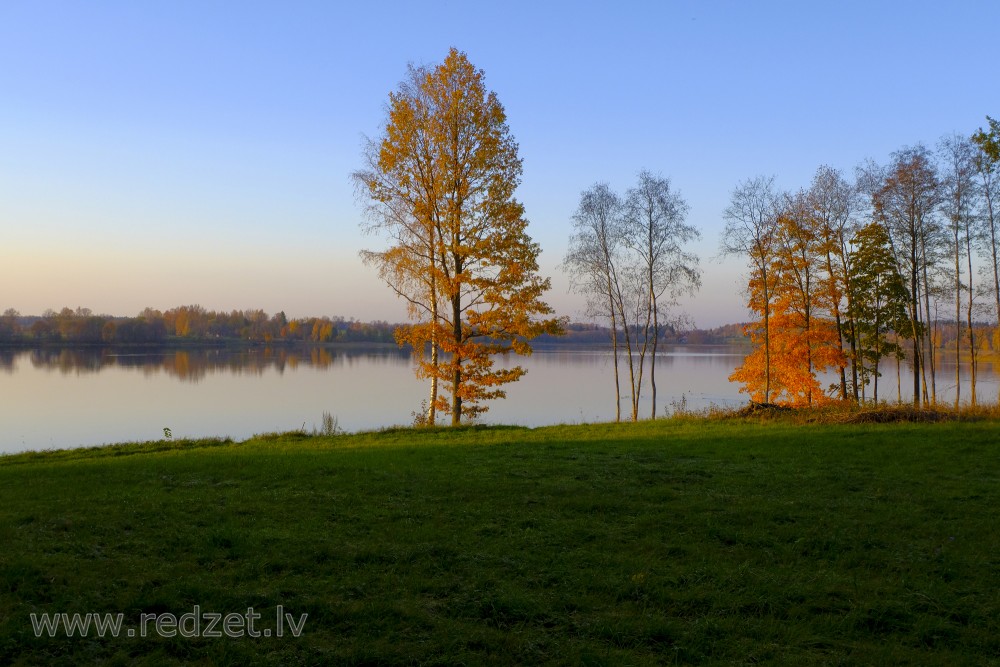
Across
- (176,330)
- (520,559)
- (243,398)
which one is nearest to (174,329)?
(176,330)

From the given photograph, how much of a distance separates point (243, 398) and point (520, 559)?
101 feet

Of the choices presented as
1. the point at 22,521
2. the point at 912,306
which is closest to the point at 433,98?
the point at 22,521

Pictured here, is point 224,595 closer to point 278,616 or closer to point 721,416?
point 278,616

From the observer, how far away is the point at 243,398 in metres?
33.0

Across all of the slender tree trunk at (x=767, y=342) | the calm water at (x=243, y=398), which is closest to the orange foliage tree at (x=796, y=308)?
the slender tree trunk at (x=767, y=342)

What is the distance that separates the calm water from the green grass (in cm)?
1362

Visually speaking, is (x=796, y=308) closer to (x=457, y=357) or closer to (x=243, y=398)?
(x=457, y=357)

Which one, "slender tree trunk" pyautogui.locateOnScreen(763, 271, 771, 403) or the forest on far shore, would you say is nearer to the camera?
"slender tree trunk" pyautogui.locateOnScreen(763, 271, 771, 403)

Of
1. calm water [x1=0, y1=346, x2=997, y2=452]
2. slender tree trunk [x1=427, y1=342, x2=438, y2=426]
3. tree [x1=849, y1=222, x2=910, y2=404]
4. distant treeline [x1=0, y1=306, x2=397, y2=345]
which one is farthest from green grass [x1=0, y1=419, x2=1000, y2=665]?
distant treeline [x1=0, y1=306, x2=397, y2=345]

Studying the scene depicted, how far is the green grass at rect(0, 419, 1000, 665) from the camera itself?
375cm

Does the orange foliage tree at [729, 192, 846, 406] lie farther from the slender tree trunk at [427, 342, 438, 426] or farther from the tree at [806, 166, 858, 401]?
the slender tree trunk at [427, 342, 438, 426]

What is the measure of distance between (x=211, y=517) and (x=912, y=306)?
87.1ft

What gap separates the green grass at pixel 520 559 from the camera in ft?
12.3

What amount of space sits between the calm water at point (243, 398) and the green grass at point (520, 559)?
13618mm
